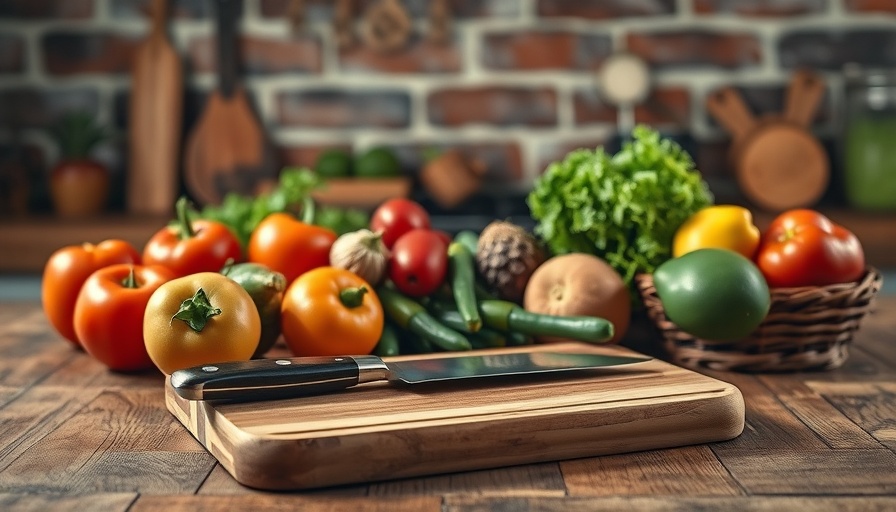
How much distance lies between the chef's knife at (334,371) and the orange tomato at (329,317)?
7 centimetres

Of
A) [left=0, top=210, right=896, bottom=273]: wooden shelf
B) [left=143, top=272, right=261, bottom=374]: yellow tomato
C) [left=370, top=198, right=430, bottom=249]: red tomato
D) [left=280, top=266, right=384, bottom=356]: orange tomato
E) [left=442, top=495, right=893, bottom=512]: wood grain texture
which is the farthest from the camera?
[left=0, top=210, right=896, bottom=273]: wooden shelf

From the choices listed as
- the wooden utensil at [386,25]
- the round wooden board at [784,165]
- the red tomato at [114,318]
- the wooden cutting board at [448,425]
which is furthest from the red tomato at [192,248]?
the round wooden board at [784,165]

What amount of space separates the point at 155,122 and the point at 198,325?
1.74m

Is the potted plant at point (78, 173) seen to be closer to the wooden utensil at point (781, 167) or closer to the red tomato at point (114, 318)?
the red tomato at point (114, 318)

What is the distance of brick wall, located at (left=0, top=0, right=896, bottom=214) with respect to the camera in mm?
2598

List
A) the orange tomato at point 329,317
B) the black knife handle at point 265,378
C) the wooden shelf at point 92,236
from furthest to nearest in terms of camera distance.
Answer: the wooden shelf at point 92,236
the orange tomato at point 329,317
the black knife handle at point 265,378

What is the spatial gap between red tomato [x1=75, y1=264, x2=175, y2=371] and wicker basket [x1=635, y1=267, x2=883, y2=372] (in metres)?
0.58

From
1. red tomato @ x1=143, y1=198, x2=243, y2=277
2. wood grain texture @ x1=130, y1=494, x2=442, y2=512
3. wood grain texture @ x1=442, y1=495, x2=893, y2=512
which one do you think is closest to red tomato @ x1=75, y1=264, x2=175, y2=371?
red tomato @ x1=143, y1=198, x2=243, y2=277

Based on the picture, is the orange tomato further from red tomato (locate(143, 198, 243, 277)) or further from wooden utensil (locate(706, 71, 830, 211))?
wooden utensil (locate(706, 71, 830, 211))

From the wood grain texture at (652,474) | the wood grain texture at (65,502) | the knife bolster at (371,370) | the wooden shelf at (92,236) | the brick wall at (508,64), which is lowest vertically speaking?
the wooden shelf at (92,236)

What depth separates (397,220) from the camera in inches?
52.4

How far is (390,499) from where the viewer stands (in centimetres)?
71

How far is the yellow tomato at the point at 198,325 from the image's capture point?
95 cm

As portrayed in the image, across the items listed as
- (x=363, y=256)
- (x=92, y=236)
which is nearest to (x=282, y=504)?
(x=363, y=256)
